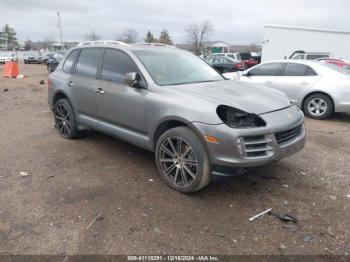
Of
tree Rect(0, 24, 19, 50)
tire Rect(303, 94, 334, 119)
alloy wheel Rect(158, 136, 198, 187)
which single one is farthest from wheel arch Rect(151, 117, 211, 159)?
tree Rect(0, 24, 19, 50)

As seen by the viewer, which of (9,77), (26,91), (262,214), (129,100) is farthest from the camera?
(9,77)

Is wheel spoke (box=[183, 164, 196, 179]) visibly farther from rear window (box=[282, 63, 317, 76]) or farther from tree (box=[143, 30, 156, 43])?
tree (box=[143, 30, 156, 43])

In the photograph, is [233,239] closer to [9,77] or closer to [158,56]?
[158,56]

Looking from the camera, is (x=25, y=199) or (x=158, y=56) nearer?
(x=25, y=199)

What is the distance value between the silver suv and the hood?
A: 0.01 m

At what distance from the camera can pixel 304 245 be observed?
2.67 meters

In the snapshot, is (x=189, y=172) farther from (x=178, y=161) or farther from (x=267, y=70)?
(x=267, y=70)

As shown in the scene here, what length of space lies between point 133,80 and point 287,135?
200cm

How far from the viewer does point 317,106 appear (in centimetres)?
748

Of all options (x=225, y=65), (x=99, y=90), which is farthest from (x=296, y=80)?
(x=225, y=65)

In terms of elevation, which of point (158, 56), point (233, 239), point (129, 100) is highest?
point (158, 56)

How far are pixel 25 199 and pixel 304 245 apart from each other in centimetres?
303

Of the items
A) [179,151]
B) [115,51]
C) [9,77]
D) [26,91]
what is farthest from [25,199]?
[9,77]

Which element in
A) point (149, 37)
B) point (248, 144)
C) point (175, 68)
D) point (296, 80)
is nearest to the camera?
point (248, 144)
